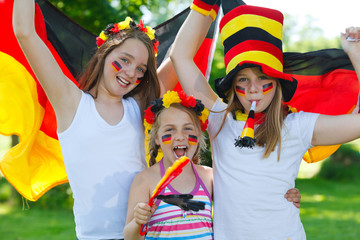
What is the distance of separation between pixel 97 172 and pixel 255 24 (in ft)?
4.14

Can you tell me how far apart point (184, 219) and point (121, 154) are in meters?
0.54

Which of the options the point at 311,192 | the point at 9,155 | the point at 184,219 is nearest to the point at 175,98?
the point at 184,219

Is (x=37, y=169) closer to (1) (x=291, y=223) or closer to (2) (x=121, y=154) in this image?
(2) (x=121, y=154)

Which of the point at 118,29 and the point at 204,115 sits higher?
the point at 118,29

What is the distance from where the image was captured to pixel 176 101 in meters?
2.66

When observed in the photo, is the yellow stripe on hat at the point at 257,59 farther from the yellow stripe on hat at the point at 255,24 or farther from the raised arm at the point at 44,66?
the raised arm at the point at 44,66

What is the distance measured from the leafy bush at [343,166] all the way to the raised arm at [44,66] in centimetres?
1156

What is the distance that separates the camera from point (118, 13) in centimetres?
657

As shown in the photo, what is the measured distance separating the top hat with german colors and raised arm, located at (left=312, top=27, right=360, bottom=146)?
0.32 meters

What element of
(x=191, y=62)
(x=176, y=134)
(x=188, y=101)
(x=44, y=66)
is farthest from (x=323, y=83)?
(x=44, y=66)

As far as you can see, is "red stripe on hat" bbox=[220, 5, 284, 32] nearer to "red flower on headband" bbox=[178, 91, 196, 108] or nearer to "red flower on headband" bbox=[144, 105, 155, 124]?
"red flower on headband" bbox=[178, 91, 196, 108]

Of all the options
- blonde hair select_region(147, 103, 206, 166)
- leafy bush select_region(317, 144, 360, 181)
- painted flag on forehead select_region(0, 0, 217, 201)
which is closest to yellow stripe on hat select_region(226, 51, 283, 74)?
blonde hair select_region(147, 103, 206, 166)

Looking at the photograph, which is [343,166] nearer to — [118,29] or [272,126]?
[272,126]

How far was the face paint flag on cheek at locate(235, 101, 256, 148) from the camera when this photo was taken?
8.03ft
